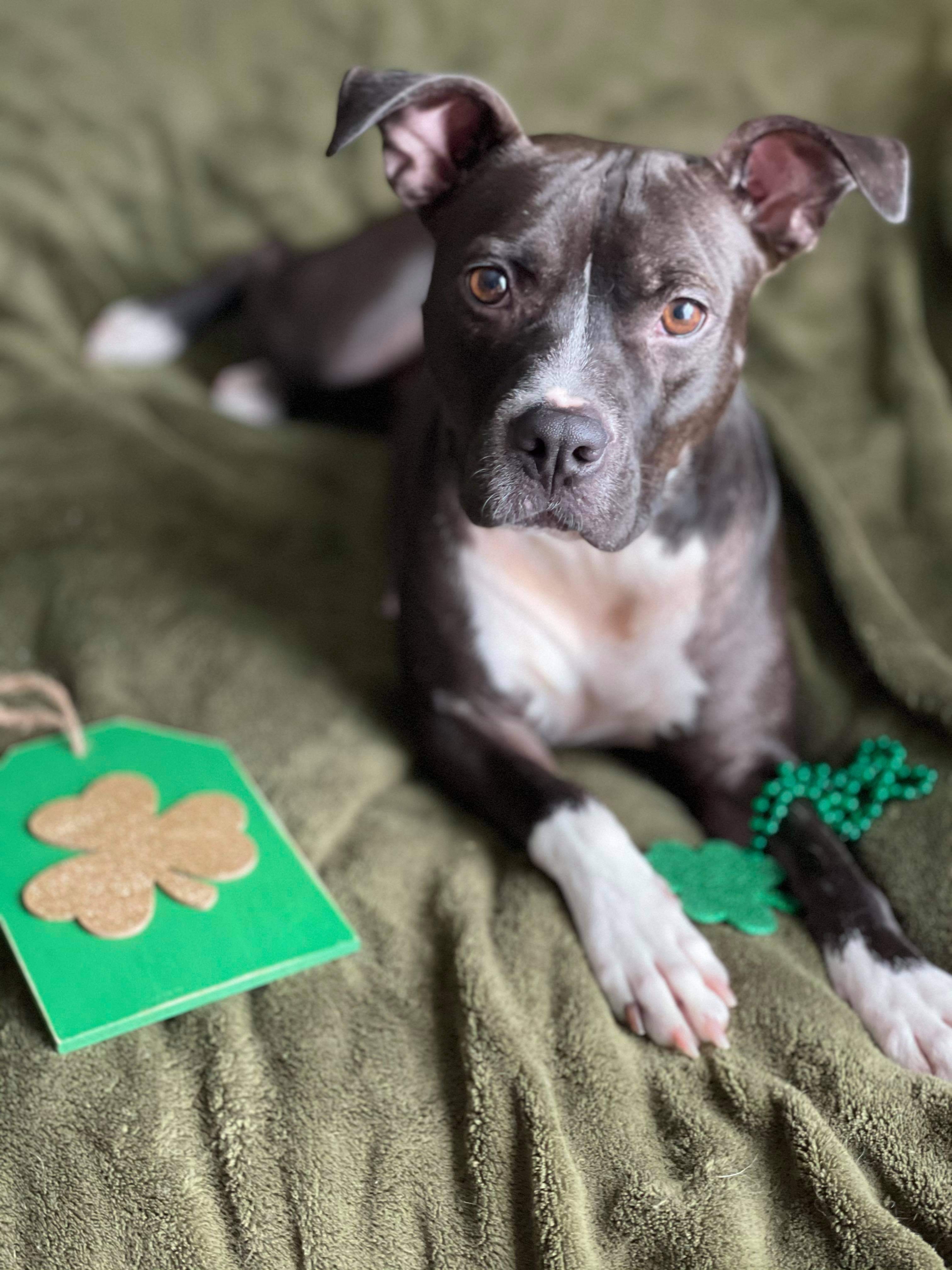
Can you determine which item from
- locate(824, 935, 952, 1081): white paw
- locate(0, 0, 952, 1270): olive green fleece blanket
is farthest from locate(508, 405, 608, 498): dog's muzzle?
locate(824, 935, 952, 1081): white paw

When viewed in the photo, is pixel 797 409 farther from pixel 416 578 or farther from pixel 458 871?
pixel 458 871

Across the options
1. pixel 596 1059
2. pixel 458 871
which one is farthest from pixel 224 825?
pixel 596 1059

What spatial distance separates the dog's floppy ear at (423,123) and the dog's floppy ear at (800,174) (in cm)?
33

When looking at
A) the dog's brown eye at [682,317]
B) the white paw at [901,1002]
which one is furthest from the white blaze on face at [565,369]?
the white paw at [901,1002]

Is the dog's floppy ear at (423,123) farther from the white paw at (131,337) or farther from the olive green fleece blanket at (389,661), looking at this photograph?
the white paw at (131,337)

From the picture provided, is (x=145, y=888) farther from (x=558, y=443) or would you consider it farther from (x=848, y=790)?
(x=848, y=790)

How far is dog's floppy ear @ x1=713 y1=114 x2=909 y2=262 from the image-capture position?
172 centimetres

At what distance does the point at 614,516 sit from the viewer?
66.1 inches

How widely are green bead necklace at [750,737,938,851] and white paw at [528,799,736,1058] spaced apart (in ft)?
0.87

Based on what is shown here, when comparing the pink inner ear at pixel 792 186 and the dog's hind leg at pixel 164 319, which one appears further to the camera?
the dog's hind leg at pixel 164 319

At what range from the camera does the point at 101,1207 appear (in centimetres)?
138

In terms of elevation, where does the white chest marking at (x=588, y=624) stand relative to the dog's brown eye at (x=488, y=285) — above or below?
below

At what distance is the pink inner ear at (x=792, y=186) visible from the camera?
1802 millimetres

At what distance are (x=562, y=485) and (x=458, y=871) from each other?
577mm
